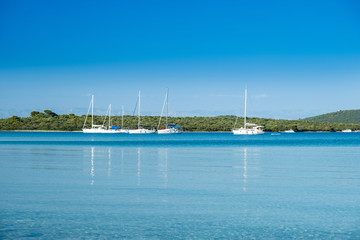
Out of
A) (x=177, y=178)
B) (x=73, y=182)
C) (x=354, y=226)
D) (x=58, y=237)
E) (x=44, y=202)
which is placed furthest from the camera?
(x=177, y=178)

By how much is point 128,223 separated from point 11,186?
897 cm

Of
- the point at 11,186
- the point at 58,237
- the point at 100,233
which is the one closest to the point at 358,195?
the point at 100,233

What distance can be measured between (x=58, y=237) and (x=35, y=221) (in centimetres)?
192

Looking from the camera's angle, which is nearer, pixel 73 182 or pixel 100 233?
pixel 100 233

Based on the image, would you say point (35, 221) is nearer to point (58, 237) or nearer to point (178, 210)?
point (58, 237)

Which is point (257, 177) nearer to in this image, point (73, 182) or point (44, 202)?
point (73, 182)

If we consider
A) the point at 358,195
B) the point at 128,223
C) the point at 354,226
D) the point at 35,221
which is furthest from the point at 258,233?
the point at 358,195

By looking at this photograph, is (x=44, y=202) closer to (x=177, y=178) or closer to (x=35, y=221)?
(x=35, y=221)

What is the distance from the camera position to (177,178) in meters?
23.3

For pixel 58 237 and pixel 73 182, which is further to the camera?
pixel 73 182

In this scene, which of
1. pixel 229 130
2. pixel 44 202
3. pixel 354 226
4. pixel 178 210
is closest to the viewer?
pixel 354 226

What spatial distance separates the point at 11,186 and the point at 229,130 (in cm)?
17789

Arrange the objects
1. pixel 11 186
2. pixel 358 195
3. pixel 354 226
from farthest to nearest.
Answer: pixel 11 186 → pixel 358 195 → pixel 354 226

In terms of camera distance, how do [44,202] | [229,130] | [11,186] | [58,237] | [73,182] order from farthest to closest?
[229,130], [73,182], [11,186], [44,202], [58,237]
